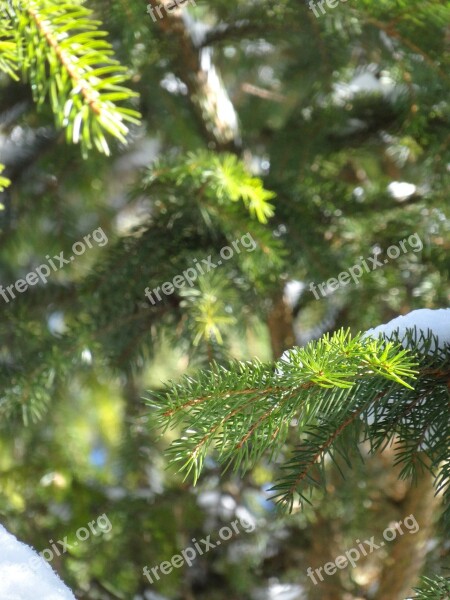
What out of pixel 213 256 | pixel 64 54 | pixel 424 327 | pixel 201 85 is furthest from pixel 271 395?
pixel 201 85

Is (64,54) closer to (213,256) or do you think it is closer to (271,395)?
(271,395)

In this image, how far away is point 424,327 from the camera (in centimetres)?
52

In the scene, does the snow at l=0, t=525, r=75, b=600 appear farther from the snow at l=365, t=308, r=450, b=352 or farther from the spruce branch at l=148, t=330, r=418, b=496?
the snow at l=365, t=308, r=450, b=352

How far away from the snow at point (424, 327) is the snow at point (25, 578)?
0.27 metres

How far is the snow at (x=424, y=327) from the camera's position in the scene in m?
0.51

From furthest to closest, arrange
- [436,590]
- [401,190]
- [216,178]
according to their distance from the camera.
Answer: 1. [401,190]
2. [216,178]
3. [436,590]

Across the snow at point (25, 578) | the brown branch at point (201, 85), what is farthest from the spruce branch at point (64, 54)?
the brown branch at point (201, 85)

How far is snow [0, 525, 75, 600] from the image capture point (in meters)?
0.48

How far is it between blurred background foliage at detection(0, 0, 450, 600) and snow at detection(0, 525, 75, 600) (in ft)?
1.07

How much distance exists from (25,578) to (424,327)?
1.05 feet

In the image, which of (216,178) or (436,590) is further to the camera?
(216,178)

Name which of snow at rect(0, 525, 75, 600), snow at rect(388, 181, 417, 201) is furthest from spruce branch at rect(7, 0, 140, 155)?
snow at rect(388, 181, 417, 201)

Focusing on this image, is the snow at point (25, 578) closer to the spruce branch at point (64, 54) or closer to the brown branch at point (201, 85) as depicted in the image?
the spruce branch at point (64, 54)

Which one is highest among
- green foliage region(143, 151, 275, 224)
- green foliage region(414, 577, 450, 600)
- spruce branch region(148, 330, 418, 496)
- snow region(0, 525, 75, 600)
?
spruce branch region(148, 330, 418, 496)
